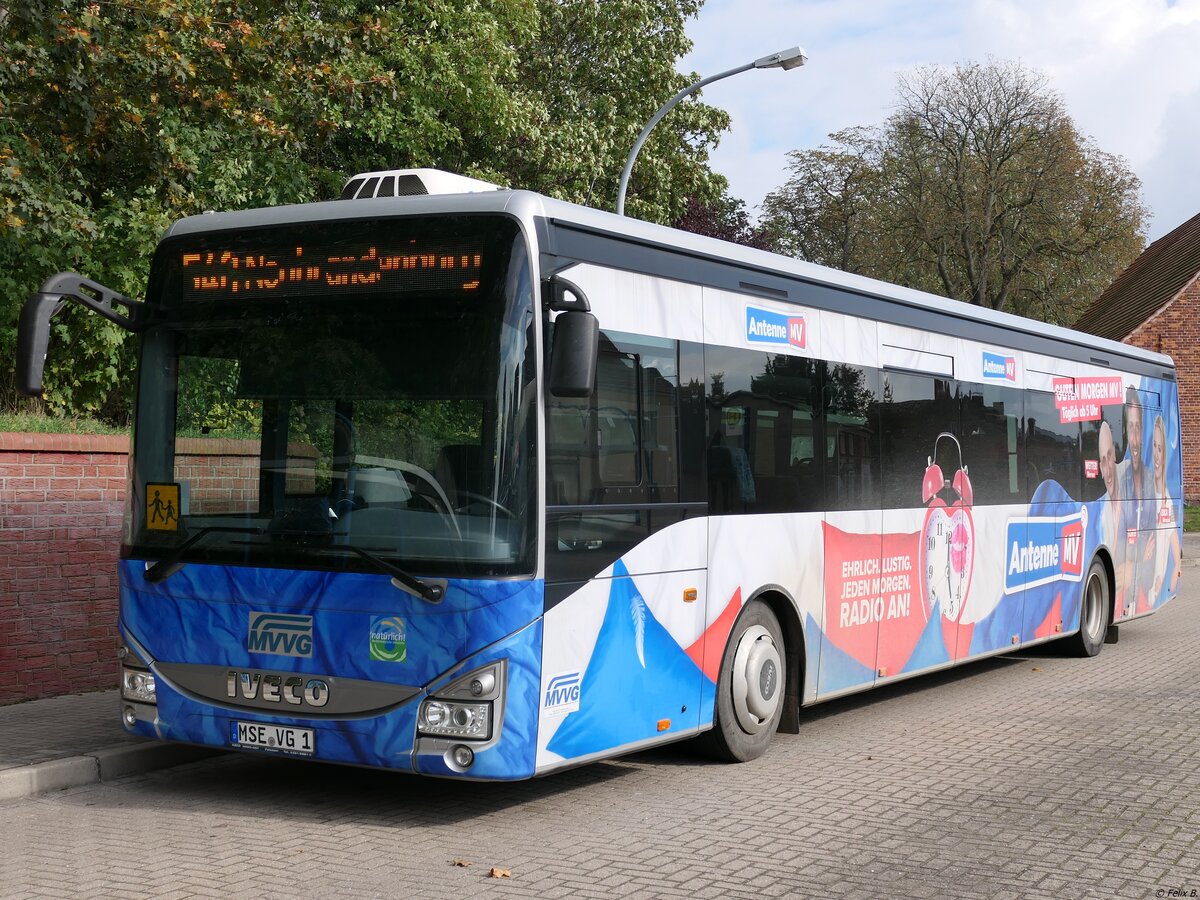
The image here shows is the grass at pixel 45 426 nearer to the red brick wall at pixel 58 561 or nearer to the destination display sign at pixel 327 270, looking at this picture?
the red brick wall at pixel 58 561

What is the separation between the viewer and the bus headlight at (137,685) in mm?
7410

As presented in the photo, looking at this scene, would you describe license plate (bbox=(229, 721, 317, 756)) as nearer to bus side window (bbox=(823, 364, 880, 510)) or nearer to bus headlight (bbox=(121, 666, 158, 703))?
bus headlight (bbox=(121, 666, 158, 703))

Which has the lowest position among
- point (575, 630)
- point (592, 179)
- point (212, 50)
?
point (575, 630)

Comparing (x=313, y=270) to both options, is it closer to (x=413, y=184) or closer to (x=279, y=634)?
(x=413, y=184)

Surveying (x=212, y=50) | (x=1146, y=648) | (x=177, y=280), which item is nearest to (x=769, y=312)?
(x=177, y=280)

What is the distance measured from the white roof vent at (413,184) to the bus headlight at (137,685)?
274 cm

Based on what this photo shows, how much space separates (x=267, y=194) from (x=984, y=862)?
53.6ft

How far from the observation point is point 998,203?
55.3 m

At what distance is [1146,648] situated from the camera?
15.2 meters

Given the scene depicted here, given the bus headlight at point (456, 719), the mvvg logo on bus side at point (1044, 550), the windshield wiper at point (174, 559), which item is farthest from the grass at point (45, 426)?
the mvvg logo on bus side at point (1044, 550)

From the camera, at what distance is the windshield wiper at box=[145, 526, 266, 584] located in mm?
7203

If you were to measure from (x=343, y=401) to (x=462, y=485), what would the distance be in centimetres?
77

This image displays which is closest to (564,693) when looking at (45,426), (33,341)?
(33,341)

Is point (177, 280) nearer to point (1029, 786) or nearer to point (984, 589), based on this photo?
point (1029, 786)
